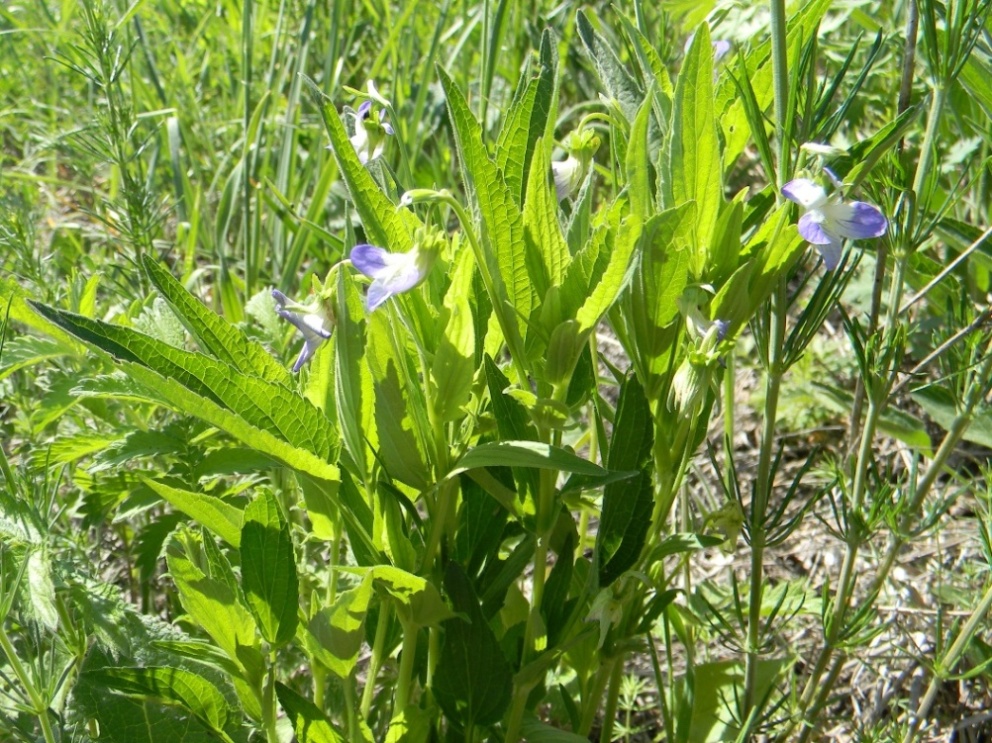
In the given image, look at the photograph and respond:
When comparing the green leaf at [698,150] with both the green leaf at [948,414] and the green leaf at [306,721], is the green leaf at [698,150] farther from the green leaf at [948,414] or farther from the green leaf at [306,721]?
the green leaf at [948,414]

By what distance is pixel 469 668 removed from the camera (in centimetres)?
108

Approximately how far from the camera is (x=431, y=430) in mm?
1001

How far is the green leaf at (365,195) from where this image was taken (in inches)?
38.2

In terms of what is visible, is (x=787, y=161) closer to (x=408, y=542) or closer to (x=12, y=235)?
(x=408, y=542)

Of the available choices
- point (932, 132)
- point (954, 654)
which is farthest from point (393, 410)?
point (954, 654)

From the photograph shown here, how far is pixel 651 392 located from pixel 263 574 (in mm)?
439

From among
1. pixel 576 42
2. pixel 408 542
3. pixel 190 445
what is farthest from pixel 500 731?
pixel 576 42

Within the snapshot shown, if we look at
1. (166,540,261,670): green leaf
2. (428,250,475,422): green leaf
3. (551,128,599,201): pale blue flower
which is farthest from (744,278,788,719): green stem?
(166,540,261,670): green leaf

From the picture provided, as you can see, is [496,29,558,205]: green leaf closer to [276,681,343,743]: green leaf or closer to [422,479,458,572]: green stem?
[422,479,458,572]: green stem

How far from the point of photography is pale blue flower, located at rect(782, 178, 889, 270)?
912 millimetres

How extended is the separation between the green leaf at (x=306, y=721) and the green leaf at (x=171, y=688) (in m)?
0.10

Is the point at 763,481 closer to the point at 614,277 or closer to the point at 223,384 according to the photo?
the point at 614,277

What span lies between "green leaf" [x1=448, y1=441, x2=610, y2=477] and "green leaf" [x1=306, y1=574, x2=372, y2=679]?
17cm

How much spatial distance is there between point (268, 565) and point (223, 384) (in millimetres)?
199
